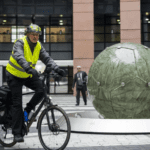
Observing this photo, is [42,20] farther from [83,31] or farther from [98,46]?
[98,46]

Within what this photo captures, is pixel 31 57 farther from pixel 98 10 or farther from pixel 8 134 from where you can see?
pixel 98 10

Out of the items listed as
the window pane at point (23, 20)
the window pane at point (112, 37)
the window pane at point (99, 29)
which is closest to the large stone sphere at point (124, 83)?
the window pane at point (112, 37)

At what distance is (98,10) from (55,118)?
1922 centimetres

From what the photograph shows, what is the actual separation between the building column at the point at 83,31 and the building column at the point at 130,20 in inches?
81.5

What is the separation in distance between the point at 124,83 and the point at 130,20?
51.1 feet

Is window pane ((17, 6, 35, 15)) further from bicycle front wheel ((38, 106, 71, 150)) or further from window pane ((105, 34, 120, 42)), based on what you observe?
bicycle front wheel ((38, 106, 71, 150))

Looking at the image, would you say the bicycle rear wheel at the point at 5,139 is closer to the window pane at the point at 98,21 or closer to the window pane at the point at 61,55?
the window pane at the point at 61,55

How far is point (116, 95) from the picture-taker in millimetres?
6105

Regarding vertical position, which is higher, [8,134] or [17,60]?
[17,60]

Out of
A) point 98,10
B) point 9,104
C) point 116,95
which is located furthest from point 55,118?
point 98,10

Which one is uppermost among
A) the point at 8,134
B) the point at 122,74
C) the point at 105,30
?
the point at 105,30

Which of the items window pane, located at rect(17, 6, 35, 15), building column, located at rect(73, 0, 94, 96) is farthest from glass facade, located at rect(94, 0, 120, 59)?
window pane, located at rect(17, 6, 35, 15)

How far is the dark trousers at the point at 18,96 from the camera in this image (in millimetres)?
4760

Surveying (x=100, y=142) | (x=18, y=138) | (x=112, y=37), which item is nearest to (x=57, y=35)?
(x=112, y=37)
